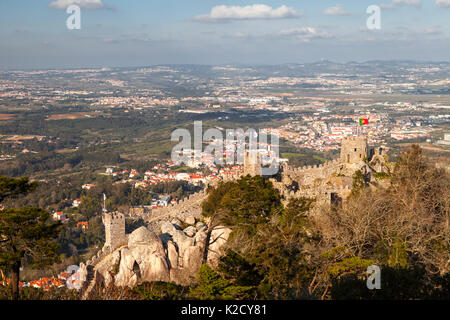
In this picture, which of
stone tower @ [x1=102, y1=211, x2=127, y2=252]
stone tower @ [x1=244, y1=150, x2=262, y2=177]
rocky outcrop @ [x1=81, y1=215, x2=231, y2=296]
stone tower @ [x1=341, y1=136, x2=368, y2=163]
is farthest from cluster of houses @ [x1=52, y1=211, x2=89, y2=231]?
stone tower @ [x1=341, y1=136, x2=368, y2=163]

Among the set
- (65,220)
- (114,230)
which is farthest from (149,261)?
(65,220)

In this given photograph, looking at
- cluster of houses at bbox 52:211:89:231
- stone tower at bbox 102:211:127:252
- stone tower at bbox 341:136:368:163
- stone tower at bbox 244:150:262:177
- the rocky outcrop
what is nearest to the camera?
the rocky outcrop

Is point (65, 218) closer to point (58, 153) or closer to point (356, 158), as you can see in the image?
point (356, 158)

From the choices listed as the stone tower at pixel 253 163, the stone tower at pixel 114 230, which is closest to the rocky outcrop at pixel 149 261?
the stone tower at pixel 114 230

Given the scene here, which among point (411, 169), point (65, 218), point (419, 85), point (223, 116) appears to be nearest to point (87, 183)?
point (65, 218)

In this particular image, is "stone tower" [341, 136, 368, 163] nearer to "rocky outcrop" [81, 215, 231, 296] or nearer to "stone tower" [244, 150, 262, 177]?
"stone tower" [244, 150, 262, 177]

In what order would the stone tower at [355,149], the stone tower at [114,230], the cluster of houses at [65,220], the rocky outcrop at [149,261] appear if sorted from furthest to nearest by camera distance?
the cluster of houses at [65,220] → the stone tower at [355,149] → the stone tower at [114,230] → the rocky outcrop at [149,261]

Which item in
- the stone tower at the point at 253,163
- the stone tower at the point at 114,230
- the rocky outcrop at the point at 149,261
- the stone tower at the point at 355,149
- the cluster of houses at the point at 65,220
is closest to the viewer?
the rocky outcrop at the point at 149,261

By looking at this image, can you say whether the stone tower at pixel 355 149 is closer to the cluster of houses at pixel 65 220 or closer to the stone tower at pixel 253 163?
the stone tower at pixel 253 163
